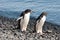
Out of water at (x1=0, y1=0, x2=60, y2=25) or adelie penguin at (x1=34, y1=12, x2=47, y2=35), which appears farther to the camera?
water at (x1=0, y1=0, x2=60, y2=25)

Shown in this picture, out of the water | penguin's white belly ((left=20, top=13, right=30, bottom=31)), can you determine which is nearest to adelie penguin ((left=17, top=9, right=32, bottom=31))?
penguin's white belly ((left=20, top=13, right=30, bottom=31))

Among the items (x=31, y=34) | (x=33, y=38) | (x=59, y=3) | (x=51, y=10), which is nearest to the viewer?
(x=33, y=38)

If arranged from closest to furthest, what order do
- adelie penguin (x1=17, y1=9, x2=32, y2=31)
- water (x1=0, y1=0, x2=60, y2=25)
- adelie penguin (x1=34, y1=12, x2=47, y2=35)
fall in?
adelie penguin (x1=34, y1=12, x2=47, y2=35) < adelie penguin (x1=17, y1=9, x2=32, y2=31) < water (x1=0, y1=0, x2=60, y2=25)

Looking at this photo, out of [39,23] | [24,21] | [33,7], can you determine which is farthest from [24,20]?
[33,7]

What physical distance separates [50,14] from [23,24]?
20.6ft

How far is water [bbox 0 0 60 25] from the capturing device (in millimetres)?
20453

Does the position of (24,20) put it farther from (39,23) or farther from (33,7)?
(33,7)

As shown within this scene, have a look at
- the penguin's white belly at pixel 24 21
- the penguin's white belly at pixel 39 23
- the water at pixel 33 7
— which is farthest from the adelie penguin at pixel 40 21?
the water at pixel 33 7

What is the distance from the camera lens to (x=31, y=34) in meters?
13.4

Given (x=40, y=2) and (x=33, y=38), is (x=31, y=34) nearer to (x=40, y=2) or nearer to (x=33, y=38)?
(x=33, y=38)

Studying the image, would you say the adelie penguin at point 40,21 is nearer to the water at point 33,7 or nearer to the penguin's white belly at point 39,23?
the penguin's white belly at point 39,23

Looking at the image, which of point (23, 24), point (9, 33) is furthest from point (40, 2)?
point (9, 33)

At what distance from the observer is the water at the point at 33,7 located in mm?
20453

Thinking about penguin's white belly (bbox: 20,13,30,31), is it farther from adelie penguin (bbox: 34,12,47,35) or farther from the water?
the water
